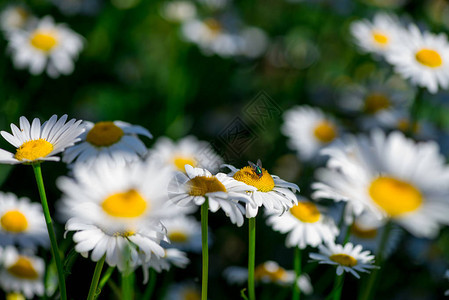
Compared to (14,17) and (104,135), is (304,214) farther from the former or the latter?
(14,17)

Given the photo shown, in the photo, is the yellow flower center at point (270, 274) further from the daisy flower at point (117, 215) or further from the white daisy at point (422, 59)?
the white daisy at point (422, 59)

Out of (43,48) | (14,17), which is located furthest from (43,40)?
(14,17)

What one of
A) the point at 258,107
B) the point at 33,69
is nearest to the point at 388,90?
the point at 258,107

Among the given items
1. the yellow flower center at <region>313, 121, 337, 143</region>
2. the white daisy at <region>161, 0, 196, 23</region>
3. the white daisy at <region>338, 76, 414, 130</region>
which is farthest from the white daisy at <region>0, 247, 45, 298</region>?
the white daisy at <region>161, 0, 196, 23</region>

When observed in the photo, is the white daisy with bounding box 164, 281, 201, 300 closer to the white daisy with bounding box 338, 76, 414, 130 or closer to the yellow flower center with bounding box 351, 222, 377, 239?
the yellow flower center with bounding box 351, 222, 377, 239

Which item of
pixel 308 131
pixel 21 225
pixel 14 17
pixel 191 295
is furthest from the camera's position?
pixel 14 17

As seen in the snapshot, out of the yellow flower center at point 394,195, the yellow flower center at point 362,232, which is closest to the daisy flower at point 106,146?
the yellow flower center at point 394,195
